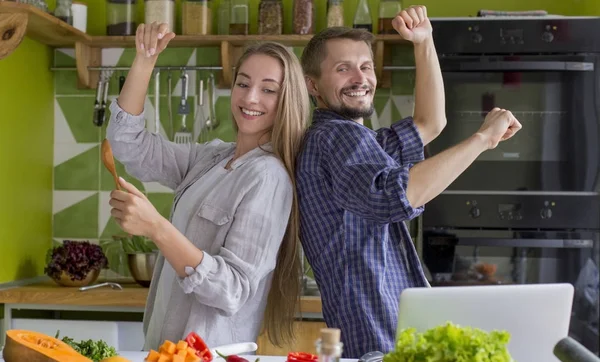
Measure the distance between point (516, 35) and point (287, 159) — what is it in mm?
1510

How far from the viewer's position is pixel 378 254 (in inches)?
78.4

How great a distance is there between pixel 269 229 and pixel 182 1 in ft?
6.30

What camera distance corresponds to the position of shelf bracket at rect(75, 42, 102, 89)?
3641mm

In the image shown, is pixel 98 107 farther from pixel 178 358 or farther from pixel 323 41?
pixel 178 358

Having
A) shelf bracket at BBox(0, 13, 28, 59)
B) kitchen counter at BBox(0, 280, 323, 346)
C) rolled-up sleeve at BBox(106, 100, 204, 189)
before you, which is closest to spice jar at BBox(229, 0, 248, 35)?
shelf bracket at BBox(0, 13, 28, 59)

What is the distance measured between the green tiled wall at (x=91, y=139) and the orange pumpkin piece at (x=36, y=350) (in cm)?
224

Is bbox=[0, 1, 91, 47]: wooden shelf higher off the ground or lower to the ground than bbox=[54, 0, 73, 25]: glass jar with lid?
lower

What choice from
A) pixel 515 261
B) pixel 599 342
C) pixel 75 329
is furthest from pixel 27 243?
pixel 599 342

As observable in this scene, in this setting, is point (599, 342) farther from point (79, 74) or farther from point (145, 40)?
point (79, 74)

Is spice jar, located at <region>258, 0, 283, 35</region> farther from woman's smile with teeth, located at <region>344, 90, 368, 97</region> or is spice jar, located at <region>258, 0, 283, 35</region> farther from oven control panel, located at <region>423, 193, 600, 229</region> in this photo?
woman's smile with teeth, located at <region>344, 90, 368, 97</region>

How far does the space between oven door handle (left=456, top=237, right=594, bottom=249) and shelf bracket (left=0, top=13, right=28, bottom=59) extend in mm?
Result: 1688

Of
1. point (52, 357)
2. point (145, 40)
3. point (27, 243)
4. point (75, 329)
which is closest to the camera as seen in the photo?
point (52, 357)

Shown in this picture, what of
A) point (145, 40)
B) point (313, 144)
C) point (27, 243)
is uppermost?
point (145, 40)

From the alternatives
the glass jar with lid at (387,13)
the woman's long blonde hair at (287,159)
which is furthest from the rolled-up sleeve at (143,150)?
the glass jar with lid at (387,13)
